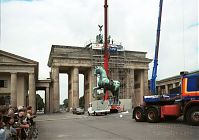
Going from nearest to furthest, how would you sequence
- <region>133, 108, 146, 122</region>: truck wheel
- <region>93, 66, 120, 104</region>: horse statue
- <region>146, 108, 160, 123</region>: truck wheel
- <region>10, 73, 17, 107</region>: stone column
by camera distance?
<region>146, 108, 160, 123</region>: truck wheel, <region>133, 108, 146, 122</region>: truck wheel, <region>93, 66, 120, 104</region>: horse statue, <region>10, 73, 17, 107</region>: stone column

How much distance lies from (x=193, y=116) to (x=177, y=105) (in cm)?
223

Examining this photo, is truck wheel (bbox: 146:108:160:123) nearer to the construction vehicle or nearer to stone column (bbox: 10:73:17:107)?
the construction vehicle

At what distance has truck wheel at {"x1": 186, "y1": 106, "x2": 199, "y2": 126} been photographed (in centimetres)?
1977

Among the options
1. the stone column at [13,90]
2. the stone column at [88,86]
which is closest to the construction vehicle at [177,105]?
the stone column at [13,90]

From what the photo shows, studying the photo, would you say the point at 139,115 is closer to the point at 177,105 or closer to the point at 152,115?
the point at 152,115

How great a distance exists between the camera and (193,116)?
20016 millimetres

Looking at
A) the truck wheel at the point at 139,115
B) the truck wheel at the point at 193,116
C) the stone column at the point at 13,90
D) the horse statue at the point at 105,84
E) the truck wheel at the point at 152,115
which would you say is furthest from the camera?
the stone column at the point at 13,90

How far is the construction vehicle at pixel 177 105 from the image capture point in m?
20.3

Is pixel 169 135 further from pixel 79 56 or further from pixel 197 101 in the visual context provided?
pixel 79 56

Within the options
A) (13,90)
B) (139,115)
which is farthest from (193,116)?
(13,90)

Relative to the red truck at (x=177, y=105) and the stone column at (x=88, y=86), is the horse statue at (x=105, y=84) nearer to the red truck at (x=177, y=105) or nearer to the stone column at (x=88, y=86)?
the red truck at (x=177, y=105)

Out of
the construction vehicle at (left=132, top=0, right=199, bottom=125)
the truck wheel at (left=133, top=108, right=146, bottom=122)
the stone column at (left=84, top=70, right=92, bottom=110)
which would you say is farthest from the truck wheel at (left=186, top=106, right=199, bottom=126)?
the stone column at (left=84, top=70, right=92, bottom=110)

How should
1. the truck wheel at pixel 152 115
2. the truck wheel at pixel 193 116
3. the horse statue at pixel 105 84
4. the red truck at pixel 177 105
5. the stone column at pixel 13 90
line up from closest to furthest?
the truck wheel at pixel 193 116 → the red truck at pixel 177 105 → the truck wheel at pixel 152 115 → the horse statue at pixel 105 84 → the stone column at pixel 13 90

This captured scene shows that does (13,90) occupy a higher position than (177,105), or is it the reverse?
(13,90)
